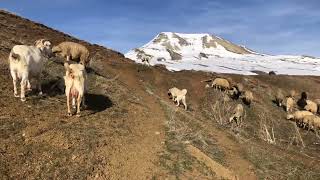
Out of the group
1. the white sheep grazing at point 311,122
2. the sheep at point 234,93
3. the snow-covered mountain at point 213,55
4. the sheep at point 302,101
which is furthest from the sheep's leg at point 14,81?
the snow-covered mountain at point 213,55

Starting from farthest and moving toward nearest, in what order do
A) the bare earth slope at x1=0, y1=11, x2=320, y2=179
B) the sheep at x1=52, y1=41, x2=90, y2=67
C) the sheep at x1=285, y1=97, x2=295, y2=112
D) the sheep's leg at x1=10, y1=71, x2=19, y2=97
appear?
the sheep at x1=285, y1=97, x2=295, y2=112 → the sheep at x1=52, y1=41, x2=90, y2=67 → the sheep's leg at x1=10, y1=71, x2=19, y2=97 → the bare earth slope at x1=0, y1=11, x2=320, y2=179

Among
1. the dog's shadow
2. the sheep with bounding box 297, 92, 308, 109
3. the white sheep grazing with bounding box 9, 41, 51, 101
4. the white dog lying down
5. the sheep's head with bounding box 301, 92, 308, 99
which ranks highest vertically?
the white sheep grazing with bounding box 9, 41, 51, 101

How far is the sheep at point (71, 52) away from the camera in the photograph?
2867 centimetres

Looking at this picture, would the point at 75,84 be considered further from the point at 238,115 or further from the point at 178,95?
the point at 238,115

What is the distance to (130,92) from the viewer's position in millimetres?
26859

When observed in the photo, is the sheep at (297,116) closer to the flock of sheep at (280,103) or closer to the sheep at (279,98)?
the flock of sheep at (280,103)

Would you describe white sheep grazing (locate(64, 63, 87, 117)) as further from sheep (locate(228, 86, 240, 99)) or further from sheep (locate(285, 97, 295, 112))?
sheep (locate(285, 97, 295, 112))

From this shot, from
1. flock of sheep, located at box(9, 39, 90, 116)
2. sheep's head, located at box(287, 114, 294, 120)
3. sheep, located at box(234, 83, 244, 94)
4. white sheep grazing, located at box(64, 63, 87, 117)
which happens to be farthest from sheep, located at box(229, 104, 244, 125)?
white sheep grazing, located at box(64, 63, 87, 117)

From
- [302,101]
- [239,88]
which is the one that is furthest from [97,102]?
[302,101]

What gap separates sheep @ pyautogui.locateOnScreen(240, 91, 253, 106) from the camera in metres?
41.8

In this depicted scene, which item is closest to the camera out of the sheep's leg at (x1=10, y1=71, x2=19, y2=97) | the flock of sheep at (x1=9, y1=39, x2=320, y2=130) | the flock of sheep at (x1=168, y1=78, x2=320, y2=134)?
the flock of sheep at (x1=9, y1=39, x2=320, y2=130)

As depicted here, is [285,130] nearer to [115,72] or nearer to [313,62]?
[115,72]

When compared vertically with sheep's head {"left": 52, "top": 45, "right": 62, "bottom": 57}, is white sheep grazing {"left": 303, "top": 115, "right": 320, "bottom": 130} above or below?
below

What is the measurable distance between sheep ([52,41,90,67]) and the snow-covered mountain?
6237 centimetres
